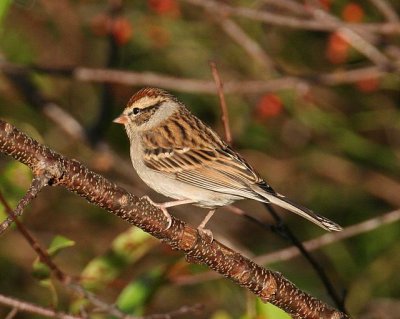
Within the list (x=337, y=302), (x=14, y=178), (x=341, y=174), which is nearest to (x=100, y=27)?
(x=341, y=174)

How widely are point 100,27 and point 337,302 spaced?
3.29 meters

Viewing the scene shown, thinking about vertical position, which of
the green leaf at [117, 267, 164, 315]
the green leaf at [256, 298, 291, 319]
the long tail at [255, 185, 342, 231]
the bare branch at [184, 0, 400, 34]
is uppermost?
the bare branch at [184, 0, 400, 34]

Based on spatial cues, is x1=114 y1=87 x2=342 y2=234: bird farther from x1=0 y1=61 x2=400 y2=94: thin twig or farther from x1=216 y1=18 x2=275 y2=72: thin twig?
x1=216 y1=18 x2=275 y2=72: thin twig

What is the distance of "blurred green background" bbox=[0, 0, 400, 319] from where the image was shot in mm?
5961

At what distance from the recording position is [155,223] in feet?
9.61

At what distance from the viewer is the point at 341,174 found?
266 inches

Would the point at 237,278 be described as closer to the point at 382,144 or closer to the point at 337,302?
the point at 337,302

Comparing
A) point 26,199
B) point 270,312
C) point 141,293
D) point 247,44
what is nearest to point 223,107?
point 270,312

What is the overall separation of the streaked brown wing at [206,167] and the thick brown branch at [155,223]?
96 cm

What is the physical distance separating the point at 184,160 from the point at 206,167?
0.44 feet

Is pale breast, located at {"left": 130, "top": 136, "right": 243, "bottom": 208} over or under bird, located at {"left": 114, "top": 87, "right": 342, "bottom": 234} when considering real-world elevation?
under

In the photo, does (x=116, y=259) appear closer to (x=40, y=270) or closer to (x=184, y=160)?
A: (x=40, y=270)

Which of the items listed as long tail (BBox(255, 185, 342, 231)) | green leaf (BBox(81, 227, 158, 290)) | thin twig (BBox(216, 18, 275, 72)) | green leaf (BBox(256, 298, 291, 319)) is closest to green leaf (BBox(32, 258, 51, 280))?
green leaf (BBox(81, 227, 158, 290))

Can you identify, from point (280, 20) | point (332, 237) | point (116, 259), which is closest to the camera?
point (116, 259)
